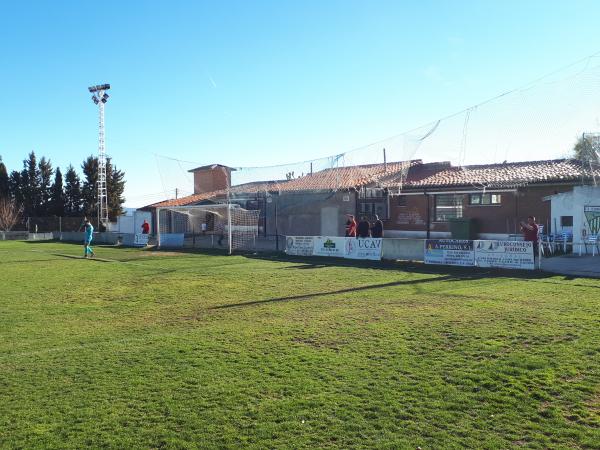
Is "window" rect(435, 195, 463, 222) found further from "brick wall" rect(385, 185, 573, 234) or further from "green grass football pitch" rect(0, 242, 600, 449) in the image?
"green grass football pitch" rect(0, 242, 600, 449)

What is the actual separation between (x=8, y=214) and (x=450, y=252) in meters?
54.5

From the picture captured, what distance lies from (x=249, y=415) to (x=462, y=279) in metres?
11.3

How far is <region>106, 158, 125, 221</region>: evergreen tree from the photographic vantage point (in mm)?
63125

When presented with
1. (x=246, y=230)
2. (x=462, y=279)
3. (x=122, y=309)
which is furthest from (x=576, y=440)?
(x=246, y=230)

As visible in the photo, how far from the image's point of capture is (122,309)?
Result: 36.3 feet

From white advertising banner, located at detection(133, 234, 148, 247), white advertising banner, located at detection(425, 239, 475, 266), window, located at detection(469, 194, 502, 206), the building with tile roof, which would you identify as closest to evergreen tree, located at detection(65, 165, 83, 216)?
white advertising banner, located at detection(133, 234, 148, 247)

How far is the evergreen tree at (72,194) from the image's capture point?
64.7 metres

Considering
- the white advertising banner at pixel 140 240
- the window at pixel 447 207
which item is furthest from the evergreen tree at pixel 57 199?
the window at pixel 447 207

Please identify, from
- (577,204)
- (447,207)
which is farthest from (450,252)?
(447,207)

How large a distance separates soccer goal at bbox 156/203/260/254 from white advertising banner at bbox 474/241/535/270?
40.2 feet

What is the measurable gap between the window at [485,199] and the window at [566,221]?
5533mm

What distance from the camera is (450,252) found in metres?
18.4

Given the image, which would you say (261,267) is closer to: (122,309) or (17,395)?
(122,309)

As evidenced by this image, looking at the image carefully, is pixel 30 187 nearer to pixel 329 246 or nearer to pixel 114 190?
pixel 114 190
